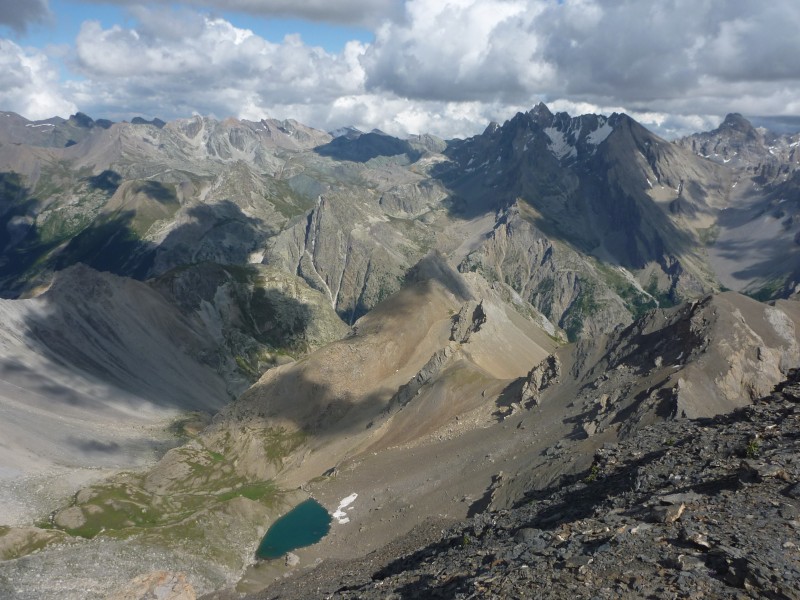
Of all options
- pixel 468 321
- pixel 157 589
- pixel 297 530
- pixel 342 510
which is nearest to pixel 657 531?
pixel 157 589

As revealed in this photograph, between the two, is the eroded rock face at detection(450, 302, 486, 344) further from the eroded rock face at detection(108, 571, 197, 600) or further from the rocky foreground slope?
the eroded rock face at detection(108, 571, 197, 600)

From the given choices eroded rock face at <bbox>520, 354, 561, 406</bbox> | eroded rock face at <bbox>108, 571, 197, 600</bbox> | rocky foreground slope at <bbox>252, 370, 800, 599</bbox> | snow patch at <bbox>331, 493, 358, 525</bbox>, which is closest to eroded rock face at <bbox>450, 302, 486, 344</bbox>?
eroded rock face at <bbox>520, 354, 561, 406</bbox>

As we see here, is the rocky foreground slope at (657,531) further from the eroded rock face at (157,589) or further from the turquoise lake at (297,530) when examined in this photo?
the turquoise lake at (297,530)

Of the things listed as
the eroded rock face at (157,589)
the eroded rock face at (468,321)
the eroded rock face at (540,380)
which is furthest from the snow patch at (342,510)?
the eroded rock face at (468,321)

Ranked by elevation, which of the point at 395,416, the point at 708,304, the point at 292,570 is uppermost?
the point at 708,304

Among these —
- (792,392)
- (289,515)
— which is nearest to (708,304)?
(792,392)

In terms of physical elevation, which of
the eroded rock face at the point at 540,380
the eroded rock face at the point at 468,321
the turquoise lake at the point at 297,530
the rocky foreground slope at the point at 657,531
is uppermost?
the eroded rock face at the point at 468,321

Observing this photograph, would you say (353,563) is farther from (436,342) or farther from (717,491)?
(436,342)

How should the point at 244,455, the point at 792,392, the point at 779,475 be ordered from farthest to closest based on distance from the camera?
the point at 244,455, the point at 792,392, the point at 779,475
